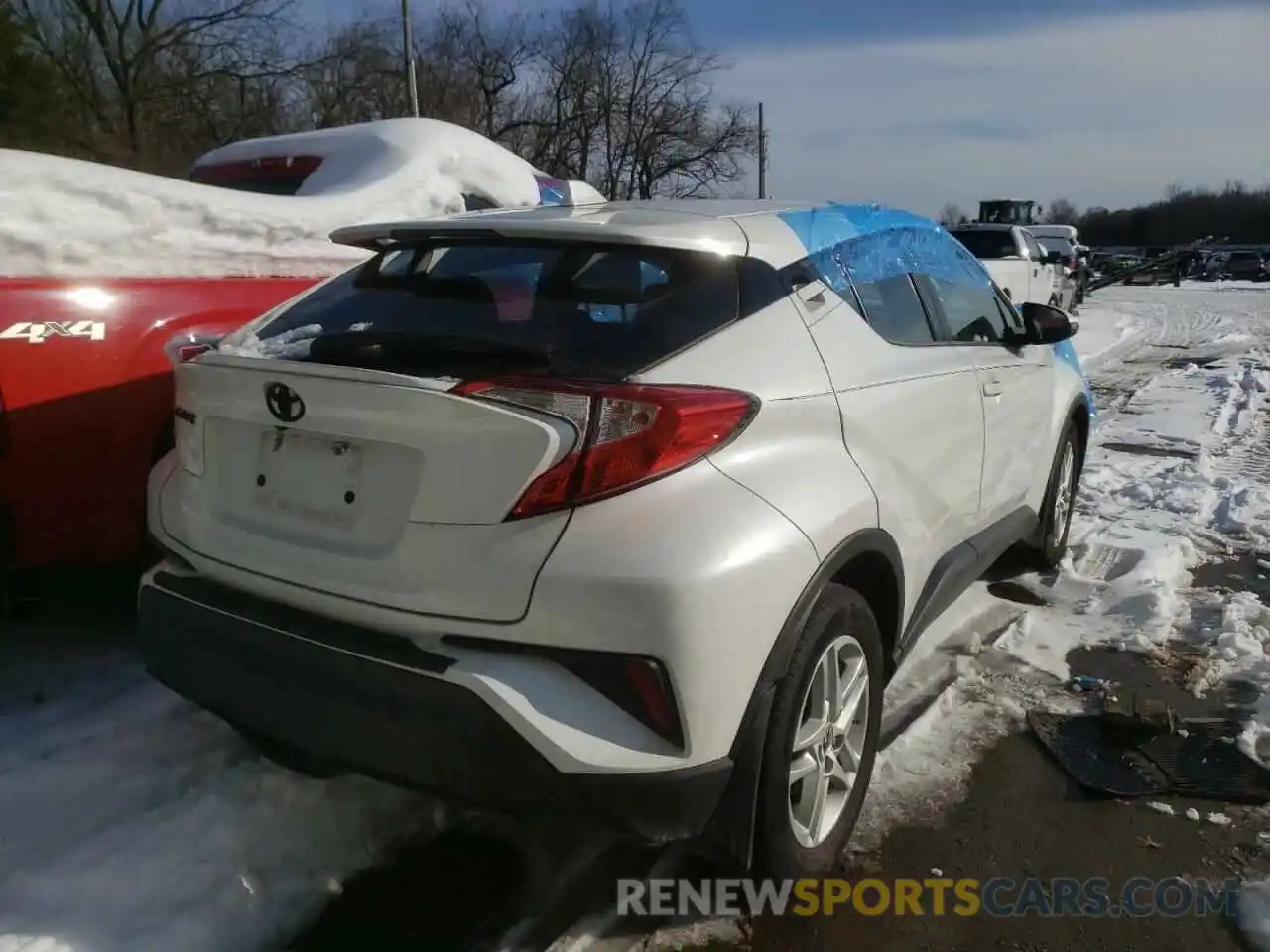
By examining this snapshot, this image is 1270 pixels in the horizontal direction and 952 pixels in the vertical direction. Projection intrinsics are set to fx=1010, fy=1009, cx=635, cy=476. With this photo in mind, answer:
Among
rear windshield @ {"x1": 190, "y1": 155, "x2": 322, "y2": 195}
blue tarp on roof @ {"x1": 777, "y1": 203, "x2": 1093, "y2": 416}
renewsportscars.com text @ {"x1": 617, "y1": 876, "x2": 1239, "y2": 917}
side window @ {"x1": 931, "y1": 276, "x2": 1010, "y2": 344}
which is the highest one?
rear windshield @ {"x1": 190, "y1": 155, "x2": 322, "y2": 195}

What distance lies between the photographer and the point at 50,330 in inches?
124

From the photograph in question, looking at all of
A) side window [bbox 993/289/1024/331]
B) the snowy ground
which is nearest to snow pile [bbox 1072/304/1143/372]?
the snowy ground

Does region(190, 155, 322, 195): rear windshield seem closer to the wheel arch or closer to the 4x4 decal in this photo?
the 4x4 decal

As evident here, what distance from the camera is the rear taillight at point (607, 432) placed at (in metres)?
2.04

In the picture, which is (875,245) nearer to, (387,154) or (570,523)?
(570,523)

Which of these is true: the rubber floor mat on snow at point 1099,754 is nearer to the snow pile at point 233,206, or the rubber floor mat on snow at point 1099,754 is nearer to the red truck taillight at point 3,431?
the snow pile at point 233,206

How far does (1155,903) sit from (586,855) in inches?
58.8

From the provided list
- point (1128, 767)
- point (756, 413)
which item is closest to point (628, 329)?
point (756, 413)

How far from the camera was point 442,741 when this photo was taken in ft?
6.59

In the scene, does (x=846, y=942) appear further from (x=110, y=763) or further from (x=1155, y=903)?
(x=110, y=763)

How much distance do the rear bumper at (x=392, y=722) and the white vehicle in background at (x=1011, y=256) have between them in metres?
12.9

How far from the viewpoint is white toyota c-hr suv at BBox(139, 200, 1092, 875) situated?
6.57ft

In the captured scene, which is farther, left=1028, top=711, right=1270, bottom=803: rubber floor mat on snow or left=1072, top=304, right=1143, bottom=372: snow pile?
left=1072, top=304, right=1143, bottom=372: snow pile

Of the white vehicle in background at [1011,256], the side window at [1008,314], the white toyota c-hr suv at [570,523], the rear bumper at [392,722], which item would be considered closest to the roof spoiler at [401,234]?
the white toyota c-hr suv at [570,523]
